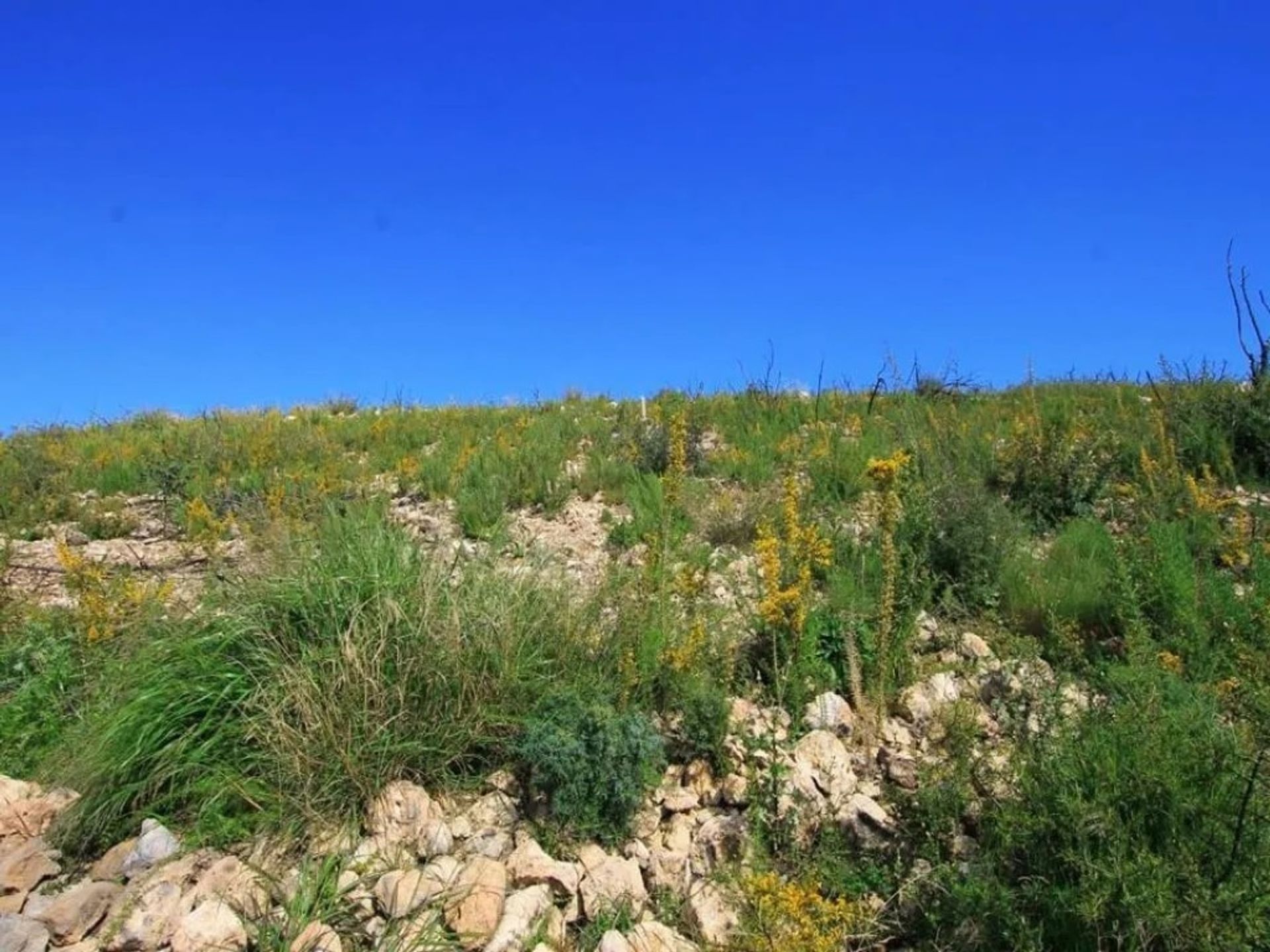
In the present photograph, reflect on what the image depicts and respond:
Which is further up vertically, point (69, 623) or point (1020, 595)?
point (1020, 595)

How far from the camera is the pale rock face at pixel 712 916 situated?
137 inches

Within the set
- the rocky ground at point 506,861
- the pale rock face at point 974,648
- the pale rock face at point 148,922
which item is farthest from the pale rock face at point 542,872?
the pale rock face at point 974,648

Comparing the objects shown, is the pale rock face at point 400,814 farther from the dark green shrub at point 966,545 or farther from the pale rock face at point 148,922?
the dark green shrub at point 966,545

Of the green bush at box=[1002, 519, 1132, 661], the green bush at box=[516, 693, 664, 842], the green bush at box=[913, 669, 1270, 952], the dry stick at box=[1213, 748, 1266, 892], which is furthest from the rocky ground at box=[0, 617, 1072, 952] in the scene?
the dry stick at box=[1213, 748, 1266, 892]

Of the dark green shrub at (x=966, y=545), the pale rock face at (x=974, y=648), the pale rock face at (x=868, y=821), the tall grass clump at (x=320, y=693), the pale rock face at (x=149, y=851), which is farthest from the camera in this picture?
the dark green shrub at (x=966, y=545)

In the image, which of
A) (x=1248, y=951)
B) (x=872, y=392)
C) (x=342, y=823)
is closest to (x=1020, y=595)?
(x=1248, y=951)

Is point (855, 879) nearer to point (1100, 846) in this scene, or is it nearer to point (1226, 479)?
point (1100, 846)

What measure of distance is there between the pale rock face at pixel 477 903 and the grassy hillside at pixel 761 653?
1.22ft

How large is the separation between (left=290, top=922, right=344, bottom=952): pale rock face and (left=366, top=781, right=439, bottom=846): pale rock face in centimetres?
55

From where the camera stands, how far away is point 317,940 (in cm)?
349

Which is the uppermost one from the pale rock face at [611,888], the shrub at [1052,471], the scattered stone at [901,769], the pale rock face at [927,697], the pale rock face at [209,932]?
the shrub at [1052,471]

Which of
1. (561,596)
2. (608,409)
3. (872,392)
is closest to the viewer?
(561,596)

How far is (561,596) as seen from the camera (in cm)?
502

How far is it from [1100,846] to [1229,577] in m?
2.81
